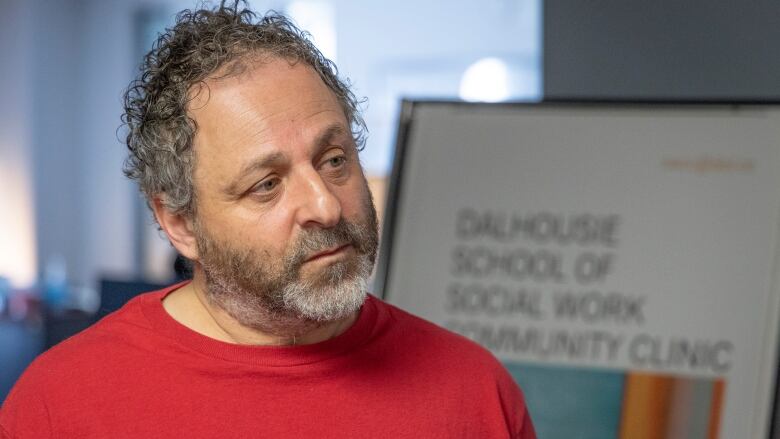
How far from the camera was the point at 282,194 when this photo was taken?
1.20 metres

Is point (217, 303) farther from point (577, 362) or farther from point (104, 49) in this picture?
point (104, 49)

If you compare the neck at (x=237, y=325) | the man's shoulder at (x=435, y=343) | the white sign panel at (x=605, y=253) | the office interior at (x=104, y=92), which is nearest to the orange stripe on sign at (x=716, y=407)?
the white sign panel at (x=605, y=253)

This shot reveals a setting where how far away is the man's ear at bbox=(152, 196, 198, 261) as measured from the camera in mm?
1330

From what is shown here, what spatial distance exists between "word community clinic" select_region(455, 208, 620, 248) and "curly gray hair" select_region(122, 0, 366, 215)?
967mm

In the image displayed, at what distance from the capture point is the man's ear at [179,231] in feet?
4.36

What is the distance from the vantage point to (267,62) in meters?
1.24

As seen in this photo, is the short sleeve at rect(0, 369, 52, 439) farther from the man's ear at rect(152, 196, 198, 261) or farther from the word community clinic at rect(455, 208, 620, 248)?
the word community clinic at rect(455, 208, 620, 248)

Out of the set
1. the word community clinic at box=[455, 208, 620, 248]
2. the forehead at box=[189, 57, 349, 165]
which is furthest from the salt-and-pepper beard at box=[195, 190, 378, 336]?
the word community clinic at box=[455, 208, 620, 248]

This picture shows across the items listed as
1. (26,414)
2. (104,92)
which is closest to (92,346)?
(26,414)

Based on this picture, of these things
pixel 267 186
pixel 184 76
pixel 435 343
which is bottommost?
pixel 435 343

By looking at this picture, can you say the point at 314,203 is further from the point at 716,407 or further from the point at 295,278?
the point at 716,407

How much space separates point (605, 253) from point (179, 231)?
1146 mm

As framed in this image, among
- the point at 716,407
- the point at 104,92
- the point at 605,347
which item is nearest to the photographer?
the point at 716,407

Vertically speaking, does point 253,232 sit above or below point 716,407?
above
